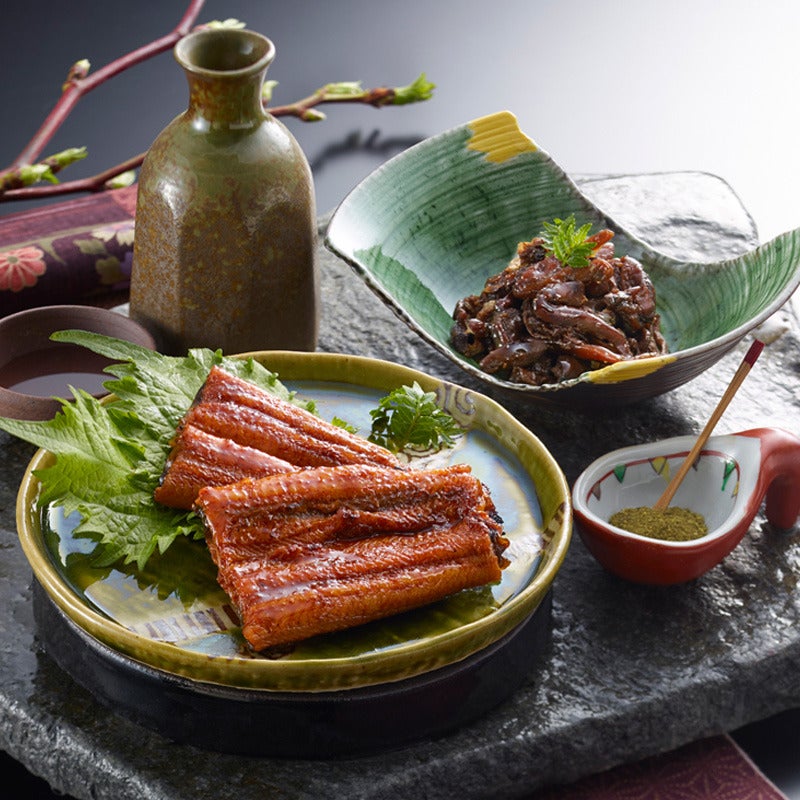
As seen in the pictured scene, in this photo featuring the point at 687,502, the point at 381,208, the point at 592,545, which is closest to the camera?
the point at 592,545

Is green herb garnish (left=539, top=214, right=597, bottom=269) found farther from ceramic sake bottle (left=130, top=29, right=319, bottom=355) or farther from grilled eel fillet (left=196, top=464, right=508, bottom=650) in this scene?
grilled eel fillet (left=196, top=464, right=508, bottom=650)

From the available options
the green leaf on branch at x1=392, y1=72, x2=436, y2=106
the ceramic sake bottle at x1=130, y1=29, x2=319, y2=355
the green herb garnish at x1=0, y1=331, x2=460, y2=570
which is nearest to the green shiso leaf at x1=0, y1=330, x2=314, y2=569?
the green herb garnish at x1=0, y1=331, x2=460, y2=570

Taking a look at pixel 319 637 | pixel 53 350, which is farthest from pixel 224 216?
pixel 319 637

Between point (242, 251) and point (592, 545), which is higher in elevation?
point (242, 251)

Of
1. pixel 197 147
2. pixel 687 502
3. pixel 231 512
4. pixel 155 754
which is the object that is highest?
pixel 197 147

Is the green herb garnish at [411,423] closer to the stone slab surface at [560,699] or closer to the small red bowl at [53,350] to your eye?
the stone slab surface at [560,699]

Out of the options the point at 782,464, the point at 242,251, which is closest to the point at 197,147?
the point at 242,251

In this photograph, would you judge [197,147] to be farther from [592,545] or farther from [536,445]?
[592,545]
